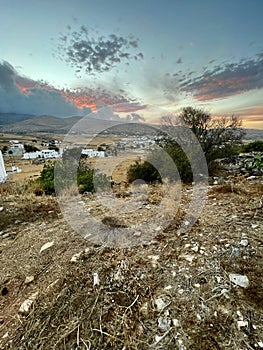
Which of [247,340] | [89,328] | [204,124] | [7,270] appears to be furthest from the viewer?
[204,124]

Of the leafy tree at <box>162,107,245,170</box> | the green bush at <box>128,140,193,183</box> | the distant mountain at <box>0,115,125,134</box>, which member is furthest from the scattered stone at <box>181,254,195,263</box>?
the distant mountain at <box>0,115,125,134</box>

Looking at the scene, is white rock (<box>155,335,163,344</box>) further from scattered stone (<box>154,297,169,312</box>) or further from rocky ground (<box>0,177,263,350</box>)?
scattered stone (<box>154,297,169,312</box>)

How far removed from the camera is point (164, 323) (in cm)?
163

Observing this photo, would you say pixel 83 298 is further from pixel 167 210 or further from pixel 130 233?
pixel 167 210

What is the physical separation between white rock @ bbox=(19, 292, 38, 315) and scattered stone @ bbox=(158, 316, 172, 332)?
1.13m

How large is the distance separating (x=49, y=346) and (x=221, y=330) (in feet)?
4.02

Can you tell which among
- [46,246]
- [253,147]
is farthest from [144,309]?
[253,147]

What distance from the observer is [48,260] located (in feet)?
8.27

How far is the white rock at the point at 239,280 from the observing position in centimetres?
188

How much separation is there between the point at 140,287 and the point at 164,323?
15.2 inches

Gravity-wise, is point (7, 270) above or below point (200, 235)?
below

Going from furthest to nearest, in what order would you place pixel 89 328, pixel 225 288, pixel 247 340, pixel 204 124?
pixel 204 124, pixel 225 288, pixel 89 328, pixel 247 340

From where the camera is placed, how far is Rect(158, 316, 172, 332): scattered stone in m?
1.59

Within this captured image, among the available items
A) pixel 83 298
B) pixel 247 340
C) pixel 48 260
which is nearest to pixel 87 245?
pixel 48 260
